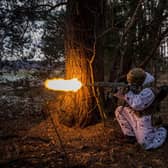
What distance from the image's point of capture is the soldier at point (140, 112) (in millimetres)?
5332

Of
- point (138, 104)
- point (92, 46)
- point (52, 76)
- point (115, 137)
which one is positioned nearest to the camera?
point (138, 104)

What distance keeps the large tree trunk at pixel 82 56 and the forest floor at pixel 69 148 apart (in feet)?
0.81

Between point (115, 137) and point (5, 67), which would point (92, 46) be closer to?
point (115, 137)

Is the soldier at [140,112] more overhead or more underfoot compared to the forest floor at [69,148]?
more overhead

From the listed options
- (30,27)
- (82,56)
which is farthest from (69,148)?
(30,27)

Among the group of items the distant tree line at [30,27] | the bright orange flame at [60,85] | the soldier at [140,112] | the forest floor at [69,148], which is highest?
the distant tree line at [30,27]

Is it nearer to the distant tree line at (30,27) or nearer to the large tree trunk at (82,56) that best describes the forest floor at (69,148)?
the large tree trunk at (82,56)

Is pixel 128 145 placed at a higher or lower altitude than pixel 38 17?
lower

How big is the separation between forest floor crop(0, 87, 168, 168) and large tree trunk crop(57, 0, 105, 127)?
247 millimetres

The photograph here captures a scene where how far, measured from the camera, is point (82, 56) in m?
6.20

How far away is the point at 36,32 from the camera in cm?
707

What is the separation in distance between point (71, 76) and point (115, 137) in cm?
117

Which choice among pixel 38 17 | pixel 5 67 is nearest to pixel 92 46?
pixel 38 17

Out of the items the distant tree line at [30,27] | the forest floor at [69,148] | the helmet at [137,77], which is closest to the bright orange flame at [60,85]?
the forest floor at [69,148]
